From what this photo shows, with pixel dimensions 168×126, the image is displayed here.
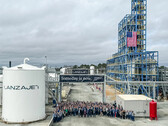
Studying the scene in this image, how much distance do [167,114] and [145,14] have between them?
3564cm

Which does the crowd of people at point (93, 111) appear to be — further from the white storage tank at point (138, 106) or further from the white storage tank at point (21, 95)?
the white storage tank at point (21, 95)

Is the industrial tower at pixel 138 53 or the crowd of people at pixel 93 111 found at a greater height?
the industrial tower at pixel 138 53

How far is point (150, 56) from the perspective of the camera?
43.1 metres

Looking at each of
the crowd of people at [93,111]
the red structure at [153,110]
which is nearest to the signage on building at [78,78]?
the crowd of people at [93,111]

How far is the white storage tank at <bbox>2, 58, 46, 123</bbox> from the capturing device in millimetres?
20438

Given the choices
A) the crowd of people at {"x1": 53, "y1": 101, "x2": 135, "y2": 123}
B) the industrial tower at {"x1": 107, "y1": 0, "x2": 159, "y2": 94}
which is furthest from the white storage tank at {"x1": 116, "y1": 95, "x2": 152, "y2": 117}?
the industrial tower at {"x1": 107, "y1": 0, "x2": 159, "y2": 94}

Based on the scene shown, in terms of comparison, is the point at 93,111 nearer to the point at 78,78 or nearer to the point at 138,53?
the point at 78,78

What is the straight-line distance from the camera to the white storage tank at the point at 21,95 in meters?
20.4

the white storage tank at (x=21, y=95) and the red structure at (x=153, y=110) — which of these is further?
the red structure at (x=153, y=110)

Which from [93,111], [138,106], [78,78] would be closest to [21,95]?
[93,111]

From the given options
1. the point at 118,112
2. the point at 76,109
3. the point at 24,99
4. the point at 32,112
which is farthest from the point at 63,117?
the point at 118,112

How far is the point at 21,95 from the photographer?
804 inches

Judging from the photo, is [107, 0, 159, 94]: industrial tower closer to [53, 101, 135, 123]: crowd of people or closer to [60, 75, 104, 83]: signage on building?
[60, 75, 104, 83]: signage on building

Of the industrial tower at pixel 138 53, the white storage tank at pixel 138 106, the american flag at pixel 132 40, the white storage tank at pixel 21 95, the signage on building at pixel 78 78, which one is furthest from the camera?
the american flag at pixel 132 40
